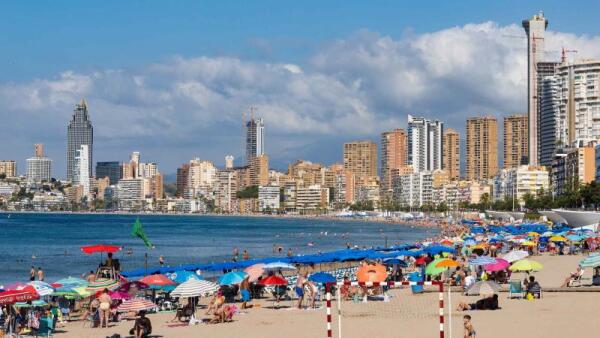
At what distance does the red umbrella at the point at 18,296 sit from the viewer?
22.7m

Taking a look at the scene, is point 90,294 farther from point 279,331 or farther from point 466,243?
point 466,243

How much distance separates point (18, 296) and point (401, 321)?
933 cm

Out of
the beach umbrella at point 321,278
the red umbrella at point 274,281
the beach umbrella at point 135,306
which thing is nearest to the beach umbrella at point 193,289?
the beach umbrella at point 135,306

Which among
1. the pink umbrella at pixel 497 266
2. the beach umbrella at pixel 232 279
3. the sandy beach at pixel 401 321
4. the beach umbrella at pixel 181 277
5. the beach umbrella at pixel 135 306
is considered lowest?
the sandy beach at pixel 401 321

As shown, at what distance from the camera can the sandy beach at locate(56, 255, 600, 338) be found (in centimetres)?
2170

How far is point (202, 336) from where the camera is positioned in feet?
74.2

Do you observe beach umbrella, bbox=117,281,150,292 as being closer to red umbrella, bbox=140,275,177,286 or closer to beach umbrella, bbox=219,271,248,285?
red umbrella, bbox=140,275,177,286

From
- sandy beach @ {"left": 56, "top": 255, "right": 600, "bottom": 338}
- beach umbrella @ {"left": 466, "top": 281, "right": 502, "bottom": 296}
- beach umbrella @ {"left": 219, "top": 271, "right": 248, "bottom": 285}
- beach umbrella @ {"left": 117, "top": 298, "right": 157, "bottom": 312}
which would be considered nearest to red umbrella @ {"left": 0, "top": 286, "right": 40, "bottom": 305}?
sandy beach @ {"left": 56, "top": 255, "right": 600, "bottom": 338}

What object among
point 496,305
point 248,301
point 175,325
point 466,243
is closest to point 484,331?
point 496,305

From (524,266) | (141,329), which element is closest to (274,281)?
(141,329)

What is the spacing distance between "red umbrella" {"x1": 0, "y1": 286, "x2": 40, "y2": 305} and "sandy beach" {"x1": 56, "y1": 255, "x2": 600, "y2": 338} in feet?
4.33

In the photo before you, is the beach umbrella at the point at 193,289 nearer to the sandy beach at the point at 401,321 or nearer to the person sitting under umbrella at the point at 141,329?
the sandy beach at the point at 401,321

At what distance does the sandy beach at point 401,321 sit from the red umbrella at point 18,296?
1.32 meters

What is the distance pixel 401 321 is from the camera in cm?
2394
